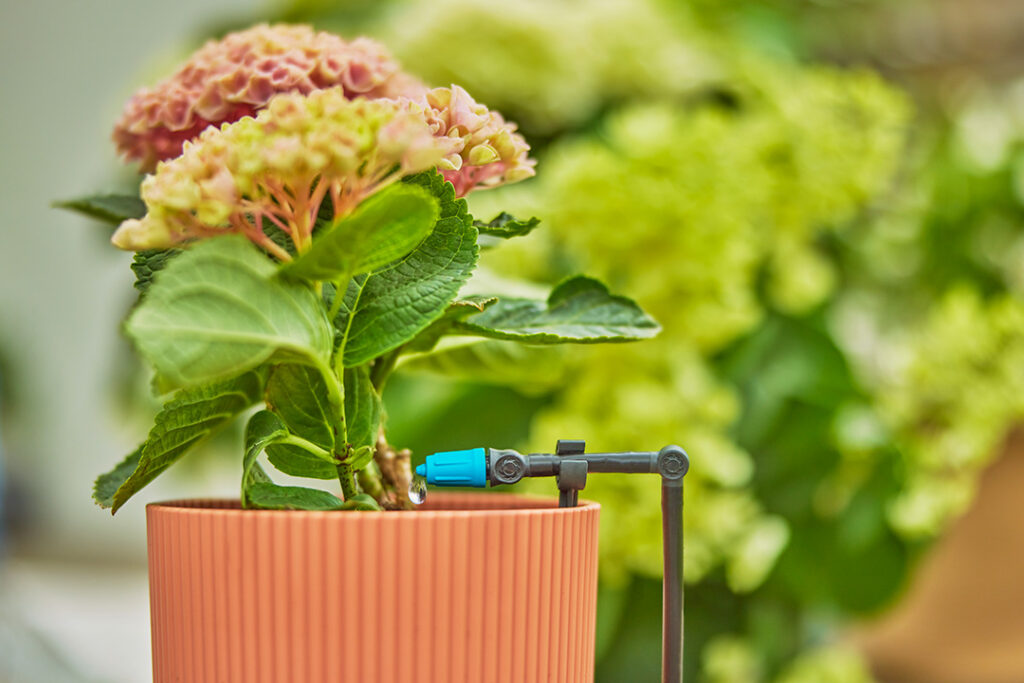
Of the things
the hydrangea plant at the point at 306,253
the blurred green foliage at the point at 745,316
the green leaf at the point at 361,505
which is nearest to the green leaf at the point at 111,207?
the hydrangea plant at the point at 306,253

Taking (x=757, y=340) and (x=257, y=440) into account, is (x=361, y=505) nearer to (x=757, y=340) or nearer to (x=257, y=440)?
(x=257, y=440)

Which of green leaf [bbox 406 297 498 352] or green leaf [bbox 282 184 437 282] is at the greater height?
green leaf [bbox 282 184 437 282]

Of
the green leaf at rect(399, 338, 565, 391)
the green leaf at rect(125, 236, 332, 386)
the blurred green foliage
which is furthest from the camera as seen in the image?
the blurred green foliage

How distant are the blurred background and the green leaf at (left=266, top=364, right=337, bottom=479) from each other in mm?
125

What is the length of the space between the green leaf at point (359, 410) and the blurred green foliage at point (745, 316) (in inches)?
10.8

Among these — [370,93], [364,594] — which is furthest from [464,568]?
[370,93]

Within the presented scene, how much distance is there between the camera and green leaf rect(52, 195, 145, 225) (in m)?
0.27

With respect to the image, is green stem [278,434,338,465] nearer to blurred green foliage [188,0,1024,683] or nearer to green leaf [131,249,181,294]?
green leaf [131,249,181,294]

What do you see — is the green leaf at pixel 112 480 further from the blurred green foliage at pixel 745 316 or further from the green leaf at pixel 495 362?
the blurred green foliage at pixel 745 316

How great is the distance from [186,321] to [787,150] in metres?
0.46

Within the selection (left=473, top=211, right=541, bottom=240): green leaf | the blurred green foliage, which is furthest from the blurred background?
(left=473, top=211, right=541, bottom=240): green leaf

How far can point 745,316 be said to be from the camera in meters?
0.54

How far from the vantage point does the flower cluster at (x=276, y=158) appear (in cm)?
18

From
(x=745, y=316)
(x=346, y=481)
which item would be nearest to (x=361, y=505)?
(x=346, y=481)
